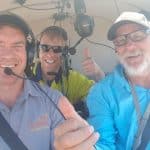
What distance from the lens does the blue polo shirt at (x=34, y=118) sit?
157 cm

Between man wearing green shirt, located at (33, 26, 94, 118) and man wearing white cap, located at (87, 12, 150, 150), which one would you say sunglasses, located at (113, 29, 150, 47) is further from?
man wearing green shirt, located at (33, 26, 94, 118)

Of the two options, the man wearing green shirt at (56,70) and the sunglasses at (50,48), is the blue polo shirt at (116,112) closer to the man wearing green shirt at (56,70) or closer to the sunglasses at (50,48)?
the man wearing green shirt at (56,70)

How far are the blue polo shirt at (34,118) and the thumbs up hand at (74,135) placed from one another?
0.54 meters

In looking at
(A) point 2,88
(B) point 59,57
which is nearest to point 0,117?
(A) point 2,88

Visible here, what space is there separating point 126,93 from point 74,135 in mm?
1098

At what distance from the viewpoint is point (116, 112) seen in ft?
6.57

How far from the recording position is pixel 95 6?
321 cm

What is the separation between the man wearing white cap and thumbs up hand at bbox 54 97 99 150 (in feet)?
3.06

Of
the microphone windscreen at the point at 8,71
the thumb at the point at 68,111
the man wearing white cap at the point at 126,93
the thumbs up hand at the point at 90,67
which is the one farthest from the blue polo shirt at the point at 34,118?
the thumbs up hand at the point at 90,67

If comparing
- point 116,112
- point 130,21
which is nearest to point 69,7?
point 130,21

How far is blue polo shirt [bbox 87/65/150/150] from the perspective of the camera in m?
1.95

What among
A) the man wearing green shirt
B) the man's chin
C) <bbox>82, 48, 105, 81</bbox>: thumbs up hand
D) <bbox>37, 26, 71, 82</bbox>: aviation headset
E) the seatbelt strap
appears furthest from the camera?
<bbox>82, 48, 105, 81</bbox>: thumbs up hand

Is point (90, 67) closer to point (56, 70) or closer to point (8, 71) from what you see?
point (56, 70)

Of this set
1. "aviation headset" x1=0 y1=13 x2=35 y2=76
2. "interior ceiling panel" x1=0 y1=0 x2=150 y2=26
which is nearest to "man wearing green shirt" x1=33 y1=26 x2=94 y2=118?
"interior ceiling panel" x1=0 y1=0 x2=150 y2=26
